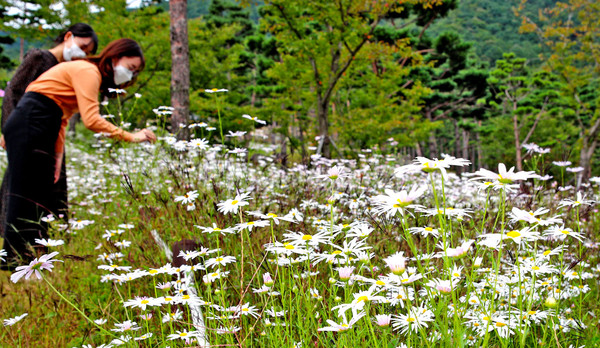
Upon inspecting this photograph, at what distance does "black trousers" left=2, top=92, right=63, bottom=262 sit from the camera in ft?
9.17

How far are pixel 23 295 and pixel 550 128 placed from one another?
3154cm

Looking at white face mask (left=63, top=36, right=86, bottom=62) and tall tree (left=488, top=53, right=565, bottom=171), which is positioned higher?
white face mask (left=63, top=36, right=86, bottom=62)

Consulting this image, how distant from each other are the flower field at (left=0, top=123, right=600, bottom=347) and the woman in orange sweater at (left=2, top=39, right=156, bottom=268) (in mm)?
263

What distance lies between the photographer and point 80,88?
2811mm

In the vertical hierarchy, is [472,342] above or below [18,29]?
below

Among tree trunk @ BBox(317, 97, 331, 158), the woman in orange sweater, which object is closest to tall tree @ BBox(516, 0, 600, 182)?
tree trunk @ BBox(317, 97, 331, 158)

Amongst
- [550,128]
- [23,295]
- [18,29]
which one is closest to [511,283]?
[23,295]

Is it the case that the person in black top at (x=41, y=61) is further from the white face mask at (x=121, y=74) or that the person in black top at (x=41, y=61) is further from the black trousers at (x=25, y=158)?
the white face mask at (x=121, y=74)

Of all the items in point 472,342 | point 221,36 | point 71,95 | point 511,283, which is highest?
point 221,36

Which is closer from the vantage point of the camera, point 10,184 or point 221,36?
point 10,184

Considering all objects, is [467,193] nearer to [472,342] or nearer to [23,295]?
[472,342]

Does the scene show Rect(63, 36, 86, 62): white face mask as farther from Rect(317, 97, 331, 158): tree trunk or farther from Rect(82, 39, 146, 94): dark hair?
Rect(317, 97, 331, 158): tree trunk

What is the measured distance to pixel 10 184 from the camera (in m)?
2.84

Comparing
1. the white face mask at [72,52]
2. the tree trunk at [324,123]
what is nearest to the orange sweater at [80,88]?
the white face mask at [72,52]
